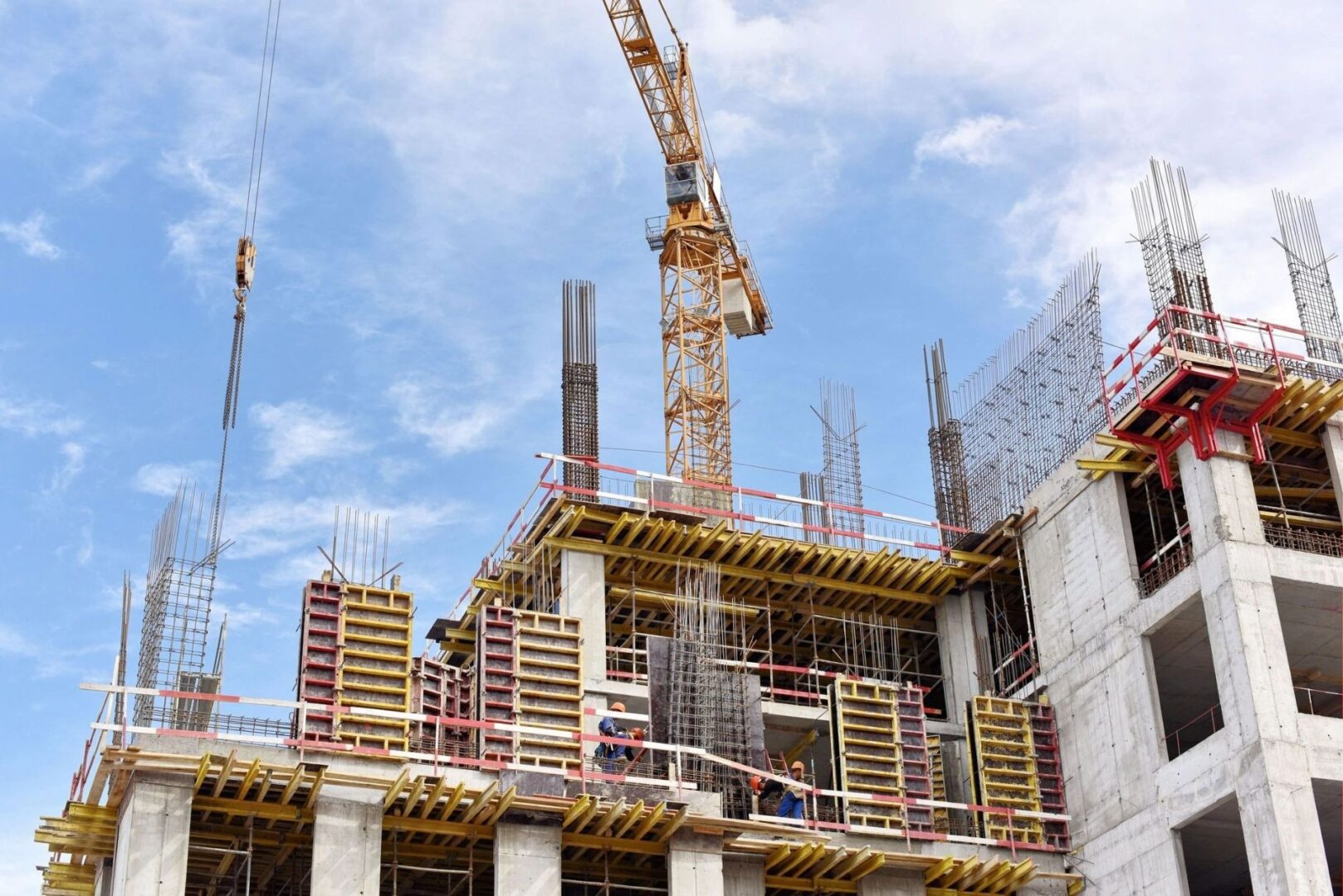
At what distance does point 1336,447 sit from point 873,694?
11.7 m

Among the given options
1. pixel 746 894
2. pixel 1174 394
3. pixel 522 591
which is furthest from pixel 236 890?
pixel 1174 394

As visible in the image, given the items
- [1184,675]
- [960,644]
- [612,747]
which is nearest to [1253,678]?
[1184,675]

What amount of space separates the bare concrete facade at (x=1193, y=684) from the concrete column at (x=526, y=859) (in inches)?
503

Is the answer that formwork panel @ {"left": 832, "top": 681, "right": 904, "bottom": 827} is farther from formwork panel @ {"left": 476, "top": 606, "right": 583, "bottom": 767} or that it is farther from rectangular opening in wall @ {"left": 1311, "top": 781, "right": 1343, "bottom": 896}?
rectangular opening in wall @ {"left": 1311, "top": 781, "right": 1343, "bottom": 896}

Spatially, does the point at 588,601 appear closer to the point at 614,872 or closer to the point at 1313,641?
the point at 614,872

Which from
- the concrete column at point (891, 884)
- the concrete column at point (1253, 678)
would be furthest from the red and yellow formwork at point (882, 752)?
the concrete column at point (1253, 678)

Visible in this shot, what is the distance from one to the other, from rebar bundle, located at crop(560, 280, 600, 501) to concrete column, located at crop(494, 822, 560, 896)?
2129 centimetres

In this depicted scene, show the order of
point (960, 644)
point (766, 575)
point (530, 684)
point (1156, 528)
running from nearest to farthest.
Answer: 1. point (530, 684)
2. point (1156, 528)
3. point (766, 575)
4. point (960, 644)

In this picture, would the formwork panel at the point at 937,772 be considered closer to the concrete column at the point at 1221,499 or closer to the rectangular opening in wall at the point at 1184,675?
the rectangular opening in wall at the point at 1184,675

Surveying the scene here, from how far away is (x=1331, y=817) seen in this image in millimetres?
38125

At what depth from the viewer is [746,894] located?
36562 mm

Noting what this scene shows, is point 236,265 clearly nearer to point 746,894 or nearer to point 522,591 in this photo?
point 522,591

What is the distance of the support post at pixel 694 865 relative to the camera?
34.8 meters

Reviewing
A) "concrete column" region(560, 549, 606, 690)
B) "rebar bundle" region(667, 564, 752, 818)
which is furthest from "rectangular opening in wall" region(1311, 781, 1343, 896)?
"concrete column" region(560, 549, 606, 690)
